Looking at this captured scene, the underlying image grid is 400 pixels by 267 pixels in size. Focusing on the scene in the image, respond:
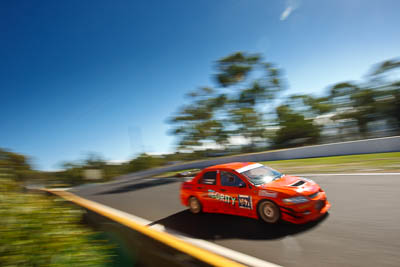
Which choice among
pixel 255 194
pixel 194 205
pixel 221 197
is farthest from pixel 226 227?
pixel 194 205

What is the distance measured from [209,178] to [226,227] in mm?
1458

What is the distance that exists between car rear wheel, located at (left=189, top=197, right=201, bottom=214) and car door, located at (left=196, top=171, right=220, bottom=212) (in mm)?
189

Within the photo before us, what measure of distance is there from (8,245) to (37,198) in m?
0.85

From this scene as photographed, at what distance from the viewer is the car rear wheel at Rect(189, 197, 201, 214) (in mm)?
6703

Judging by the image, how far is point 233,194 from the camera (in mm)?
5793

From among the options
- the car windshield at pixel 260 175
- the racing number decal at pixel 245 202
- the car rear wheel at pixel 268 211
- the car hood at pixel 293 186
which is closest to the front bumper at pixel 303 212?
the car rear wheel at pixel 268 211

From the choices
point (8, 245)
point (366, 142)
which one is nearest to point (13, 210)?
point (8, 245)

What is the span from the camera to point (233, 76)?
30.8 metres

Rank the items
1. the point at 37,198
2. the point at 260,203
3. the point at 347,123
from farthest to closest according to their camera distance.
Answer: the point at 347,123 < the point at 260,203 < the point at 37,198

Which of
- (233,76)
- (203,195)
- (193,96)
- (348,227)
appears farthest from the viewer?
(193,96)

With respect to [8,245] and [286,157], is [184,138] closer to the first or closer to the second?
[286,157]

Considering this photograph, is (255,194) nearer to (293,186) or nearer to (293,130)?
(293,186)

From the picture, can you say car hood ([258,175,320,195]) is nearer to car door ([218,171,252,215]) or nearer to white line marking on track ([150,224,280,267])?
car door ([218,171,252,215])

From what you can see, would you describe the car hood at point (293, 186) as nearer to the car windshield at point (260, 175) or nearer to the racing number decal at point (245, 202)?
the car windshield at point (260, 175)
